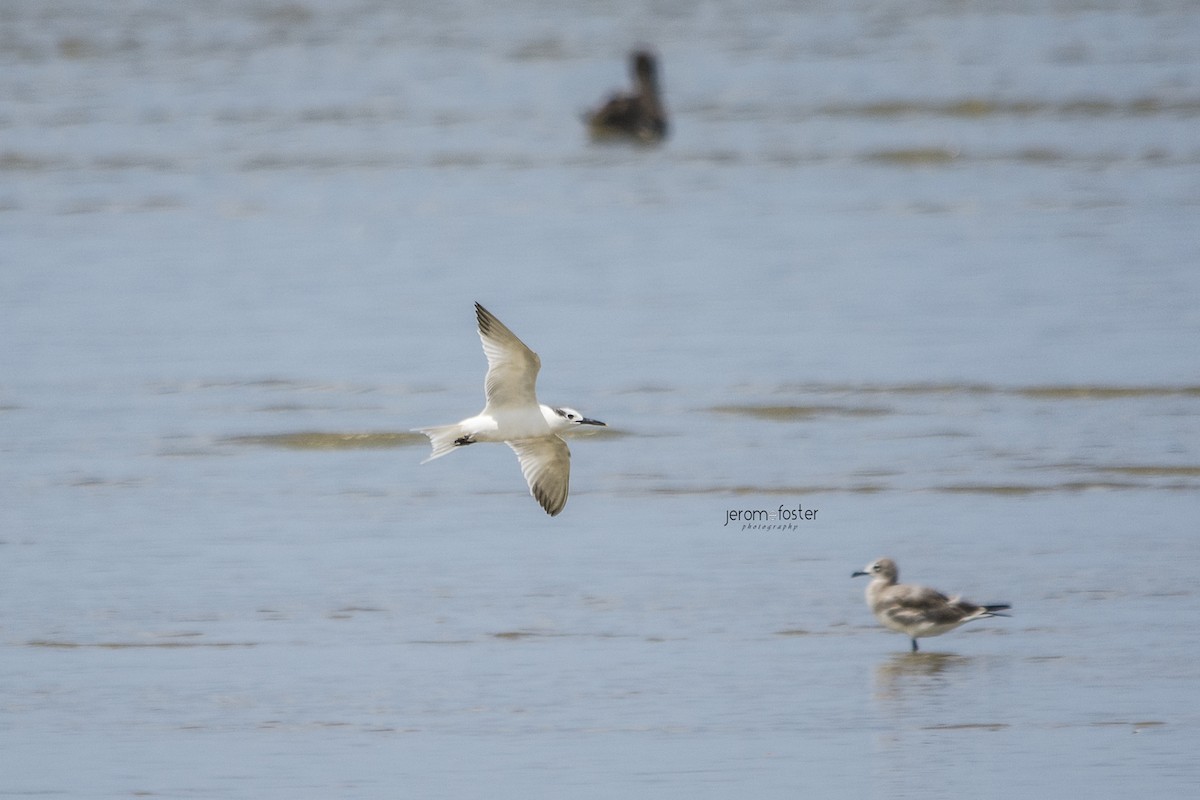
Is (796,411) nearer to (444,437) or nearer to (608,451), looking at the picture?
(608,451)

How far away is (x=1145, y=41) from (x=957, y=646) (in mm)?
18812

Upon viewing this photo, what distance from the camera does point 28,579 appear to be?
7.38 m

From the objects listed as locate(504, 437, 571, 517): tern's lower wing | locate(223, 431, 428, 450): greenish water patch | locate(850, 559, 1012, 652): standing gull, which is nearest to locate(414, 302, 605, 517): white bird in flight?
locate(504, 437, 571, 517): tern's lower wing

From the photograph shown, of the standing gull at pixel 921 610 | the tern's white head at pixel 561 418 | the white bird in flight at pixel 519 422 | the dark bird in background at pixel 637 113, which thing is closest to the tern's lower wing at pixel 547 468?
the white bird in flight at pixel 519 422

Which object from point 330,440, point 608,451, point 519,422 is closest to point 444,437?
point 519,422

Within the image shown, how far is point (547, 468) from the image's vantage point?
23.3 feet

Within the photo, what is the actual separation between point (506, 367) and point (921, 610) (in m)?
1.61

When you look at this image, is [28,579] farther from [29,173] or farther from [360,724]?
[29,173]

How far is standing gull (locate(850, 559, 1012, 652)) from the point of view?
656 cm

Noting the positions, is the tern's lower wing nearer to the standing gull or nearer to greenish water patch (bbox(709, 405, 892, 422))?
the standing gull

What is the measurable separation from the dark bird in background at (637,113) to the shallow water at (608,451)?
240mm

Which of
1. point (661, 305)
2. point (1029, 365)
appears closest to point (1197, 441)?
point (1029, 365)

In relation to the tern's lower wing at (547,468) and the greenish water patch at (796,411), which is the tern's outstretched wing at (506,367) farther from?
the greenish water patch at (796,411)

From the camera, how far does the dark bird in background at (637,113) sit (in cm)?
1841
